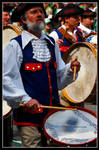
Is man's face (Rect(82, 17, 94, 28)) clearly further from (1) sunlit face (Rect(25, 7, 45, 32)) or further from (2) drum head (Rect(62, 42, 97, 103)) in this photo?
(1) sunlit face (Rect(25, 7, 45, 32))

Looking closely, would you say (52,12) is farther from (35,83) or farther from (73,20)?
(35,83)

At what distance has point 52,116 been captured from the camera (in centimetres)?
356

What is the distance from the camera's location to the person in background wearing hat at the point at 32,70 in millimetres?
3516

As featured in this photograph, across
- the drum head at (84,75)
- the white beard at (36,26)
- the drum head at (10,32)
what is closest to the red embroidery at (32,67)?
the white beard at (36,26)

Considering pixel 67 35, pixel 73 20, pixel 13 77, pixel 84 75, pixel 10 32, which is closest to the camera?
pixel 13 77

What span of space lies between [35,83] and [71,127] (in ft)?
1.62

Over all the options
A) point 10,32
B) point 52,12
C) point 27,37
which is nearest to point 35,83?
point 27,37

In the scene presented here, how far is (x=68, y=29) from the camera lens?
6668mm

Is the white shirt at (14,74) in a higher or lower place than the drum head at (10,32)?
lower

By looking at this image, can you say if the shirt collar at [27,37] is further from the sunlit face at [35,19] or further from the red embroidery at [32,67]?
the red embroidery at [32,67]

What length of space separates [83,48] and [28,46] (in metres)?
2.49

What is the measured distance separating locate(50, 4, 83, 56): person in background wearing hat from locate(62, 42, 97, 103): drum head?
396 mm

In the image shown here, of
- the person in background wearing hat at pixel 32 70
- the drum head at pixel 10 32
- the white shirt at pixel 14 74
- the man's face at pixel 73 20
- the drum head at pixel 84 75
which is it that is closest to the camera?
the white shirt at pixel 14 74

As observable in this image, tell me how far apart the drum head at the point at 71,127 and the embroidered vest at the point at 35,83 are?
15 cm
